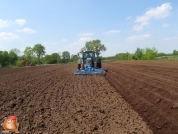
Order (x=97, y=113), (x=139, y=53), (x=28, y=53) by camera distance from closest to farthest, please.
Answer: (x=97, y=113), (x=139, y=53), (x=28, y=53)

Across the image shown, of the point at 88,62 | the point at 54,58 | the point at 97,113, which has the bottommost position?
the point at 97,113

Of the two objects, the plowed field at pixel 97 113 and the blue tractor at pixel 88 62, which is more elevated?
the blue tractor at pixel 88 62

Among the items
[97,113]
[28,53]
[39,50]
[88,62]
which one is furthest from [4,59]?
[97,113]

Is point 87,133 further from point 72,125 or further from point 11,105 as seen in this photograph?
point 11,105

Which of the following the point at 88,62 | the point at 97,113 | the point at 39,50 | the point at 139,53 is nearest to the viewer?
the point at 97,113

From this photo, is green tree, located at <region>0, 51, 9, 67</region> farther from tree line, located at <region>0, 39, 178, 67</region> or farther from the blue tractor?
the blue tractor

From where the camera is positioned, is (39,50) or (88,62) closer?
(88,62)

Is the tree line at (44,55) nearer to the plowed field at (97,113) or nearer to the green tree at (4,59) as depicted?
the green tree at (4,59)

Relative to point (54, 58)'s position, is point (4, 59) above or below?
above

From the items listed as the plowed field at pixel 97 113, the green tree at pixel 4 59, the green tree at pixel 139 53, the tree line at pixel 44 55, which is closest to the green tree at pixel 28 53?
the tree line at pixel 44 55

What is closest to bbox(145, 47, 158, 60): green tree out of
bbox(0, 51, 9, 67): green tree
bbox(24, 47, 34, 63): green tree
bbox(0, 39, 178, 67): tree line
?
bbox(0, 39, 178, 67): tree line

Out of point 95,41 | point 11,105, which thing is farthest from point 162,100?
point 95,41

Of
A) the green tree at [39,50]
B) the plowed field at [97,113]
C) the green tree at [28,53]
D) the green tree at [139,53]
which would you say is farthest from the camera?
the green tree at [39,50]

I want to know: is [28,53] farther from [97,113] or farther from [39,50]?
[97,113]
